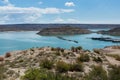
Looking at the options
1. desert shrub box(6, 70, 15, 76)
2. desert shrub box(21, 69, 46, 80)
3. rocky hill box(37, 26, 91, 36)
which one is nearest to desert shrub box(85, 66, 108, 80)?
desert shrub box(21, 69, 46, 80)

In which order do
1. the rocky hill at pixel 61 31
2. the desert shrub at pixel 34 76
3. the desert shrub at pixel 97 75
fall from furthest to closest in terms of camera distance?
the rocky hill at pixel 61 31
the desert shrub at pixel 97 75
the desert shrub at pixel 34 76

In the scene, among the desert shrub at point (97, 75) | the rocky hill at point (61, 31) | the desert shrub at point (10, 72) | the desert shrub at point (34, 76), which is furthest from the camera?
the rocky hill at point (61, 31)

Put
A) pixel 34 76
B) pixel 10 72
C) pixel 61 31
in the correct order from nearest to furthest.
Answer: pixel 34 76 < pixel 10 72 < pixel 61 31

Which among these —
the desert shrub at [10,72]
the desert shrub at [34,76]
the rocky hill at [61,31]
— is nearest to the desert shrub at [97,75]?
the desert shrub at [34,76]

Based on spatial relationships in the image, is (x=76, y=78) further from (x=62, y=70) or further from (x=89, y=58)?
(x=89, y=58)

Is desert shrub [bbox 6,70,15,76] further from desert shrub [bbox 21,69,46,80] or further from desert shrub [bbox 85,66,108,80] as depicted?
desert shrub [bbox 85,66,108,80]

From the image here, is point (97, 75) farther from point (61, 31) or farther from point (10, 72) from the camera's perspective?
point (61, 31)

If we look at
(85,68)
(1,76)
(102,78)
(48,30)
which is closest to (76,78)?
(102,78)

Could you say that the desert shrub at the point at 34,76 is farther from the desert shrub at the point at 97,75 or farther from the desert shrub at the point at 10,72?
the desert shrub at the point at 97,75

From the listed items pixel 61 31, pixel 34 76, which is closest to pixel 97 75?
pixel 34 76

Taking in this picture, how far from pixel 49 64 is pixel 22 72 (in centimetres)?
172

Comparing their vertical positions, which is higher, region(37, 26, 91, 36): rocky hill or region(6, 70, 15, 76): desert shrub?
region(6, 70, 15, 76): desert shrub

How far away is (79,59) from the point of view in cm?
1780

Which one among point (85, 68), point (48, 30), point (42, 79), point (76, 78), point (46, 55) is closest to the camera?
point (42, 79)
